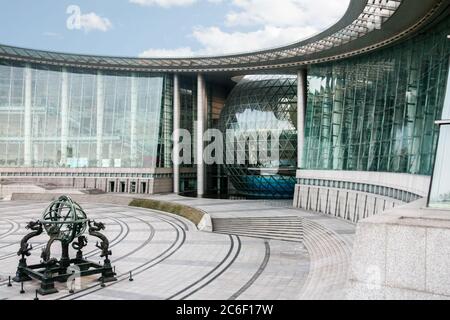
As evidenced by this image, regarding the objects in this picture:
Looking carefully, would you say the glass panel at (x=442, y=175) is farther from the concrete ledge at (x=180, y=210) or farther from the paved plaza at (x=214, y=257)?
the concrete ledge at (x=180, y=210)

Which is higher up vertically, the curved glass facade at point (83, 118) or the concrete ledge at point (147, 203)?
the curved glass facade at point (83, 118)

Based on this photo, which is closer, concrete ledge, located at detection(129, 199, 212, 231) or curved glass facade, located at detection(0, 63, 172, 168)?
concrete ledge, located at detection(129, 199, 212, 231)

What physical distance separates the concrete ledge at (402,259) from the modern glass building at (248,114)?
62.6ft

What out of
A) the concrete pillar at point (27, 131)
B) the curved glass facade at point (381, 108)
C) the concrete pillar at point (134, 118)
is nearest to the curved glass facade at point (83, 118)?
the concrete pillar at point (27, 131)

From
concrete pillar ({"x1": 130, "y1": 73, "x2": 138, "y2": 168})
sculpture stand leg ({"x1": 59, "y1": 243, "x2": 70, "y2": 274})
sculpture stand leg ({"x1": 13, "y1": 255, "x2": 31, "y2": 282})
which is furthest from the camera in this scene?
concrete pillar ({"x1": 130, "y1": 73, "x2": 138, "y2": 168})

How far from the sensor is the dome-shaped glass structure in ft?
189

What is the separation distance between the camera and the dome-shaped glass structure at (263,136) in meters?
57.6

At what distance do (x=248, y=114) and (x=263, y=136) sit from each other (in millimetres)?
4423

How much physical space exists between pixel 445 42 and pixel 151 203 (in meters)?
31.4

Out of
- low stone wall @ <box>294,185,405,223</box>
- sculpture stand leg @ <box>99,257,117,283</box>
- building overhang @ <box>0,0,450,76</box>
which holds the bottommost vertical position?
sculpture stand leg @ <box>99,257,117,283</box>

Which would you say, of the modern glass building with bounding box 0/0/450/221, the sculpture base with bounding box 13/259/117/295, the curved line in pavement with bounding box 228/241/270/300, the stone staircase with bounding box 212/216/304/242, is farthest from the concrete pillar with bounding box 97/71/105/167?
the sculpture base with bounding box 13/259/117/295

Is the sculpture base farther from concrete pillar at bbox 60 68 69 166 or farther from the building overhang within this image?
concrete pillar at bbox 60 68 69 166

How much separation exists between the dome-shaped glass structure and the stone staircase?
870 inches

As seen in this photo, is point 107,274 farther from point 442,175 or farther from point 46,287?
point 442,175
